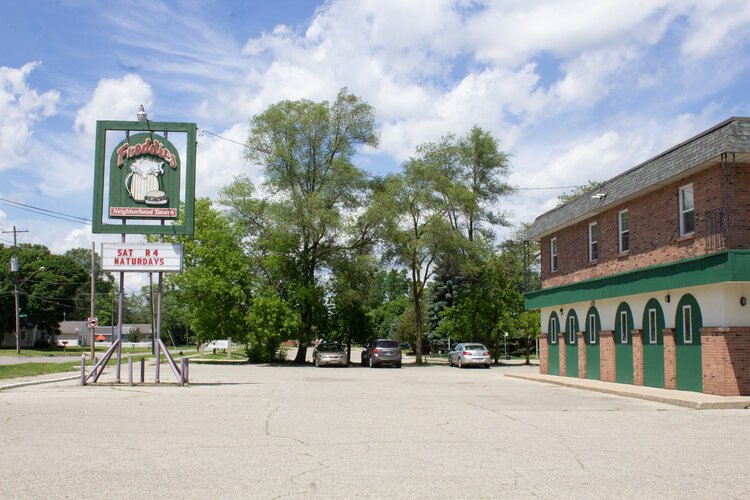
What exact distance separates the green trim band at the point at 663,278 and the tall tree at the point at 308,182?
18.9 meters

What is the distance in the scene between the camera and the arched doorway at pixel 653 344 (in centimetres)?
2264

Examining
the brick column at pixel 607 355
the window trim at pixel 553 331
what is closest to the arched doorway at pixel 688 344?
the brick column at pixel 607 355

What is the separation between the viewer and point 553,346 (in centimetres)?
3238

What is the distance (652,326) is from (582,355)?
5771 mm

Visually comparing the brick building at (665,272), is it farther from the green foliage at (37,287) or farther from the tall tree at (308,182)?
the green foliage at (37,287)

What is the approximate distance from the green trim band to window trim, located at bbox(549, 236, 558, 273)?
1.82m

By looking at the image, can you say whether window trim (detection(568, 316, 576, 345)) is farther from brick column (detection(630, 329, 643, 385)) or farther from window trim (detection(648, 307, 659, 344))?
window trim (detection(648, 307, 659, 344))

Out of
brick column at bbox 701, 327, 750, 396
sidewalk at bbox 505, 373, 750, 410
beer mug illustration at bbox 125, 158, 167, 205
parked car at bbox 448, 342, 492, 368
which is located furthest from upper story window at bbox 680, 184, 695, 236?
parked car at bbox 448, 342, 492, 368

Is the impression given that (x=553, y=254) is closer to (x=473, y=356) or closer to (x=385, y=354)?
(x=473, y=356)

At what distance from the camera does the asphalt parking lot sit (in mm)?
7992

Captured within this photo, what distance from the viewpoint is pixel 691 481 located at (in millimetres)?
8398

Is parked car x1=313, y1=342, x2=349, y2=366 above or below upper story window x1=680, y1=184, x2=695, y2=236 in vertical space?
below

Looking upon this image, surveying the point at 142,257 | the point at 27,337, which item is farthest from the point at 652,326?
the point at 27,337

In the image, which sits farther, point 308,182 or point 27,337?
point 27,337
